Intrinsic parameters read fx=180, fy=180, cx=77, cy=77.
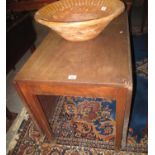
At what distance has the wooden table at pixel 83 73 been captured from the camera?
755mm

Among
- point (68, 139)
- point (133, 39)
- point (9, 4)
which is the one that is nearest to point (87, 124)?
point (68, 139)

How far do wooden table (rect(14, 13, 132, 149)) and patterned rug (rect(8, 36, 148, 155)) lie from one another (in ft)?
0.55

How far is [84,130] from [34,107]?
455mm

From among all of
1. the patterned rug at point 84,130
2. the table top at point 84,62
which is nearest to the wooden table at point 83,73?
the table top at point 84,62

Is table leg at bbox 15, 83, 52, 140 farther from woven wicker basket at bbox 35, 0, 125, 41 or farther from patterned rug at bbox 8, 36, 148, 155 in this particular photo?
woven wicker basket at bbox 35, 0, 125, 41

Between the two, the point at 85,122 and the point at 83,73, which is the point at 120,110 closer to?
the point at 83,73

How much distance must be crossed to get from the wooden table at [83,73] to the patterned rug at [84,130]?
0.17m

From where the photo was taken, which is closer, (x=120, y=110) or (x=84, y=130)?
(x=120, y=110)

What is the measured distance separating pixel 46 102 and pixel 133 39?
57.0 inches

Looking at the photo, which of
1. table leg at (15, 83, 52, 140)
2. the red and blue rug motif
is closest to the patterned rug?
the red and blue rug motif

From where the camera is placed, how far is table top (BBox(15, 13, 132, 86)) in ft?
2.51

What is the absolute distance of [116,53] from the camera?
88 centimetres

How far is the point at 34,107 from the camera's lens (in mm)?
960

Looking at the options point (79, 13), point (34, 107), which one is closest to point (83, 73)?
point (34, 107)
